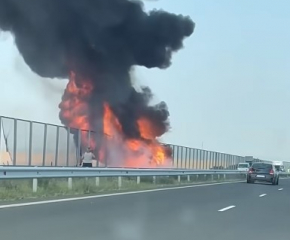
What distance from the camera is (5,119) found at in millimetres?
25484

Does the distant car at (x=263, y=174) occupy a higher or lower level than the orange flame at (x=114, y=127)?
lower

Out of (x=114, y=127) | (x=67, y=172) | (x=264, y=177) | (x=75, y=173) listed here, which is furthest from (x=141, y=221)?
(x=114, y=127)

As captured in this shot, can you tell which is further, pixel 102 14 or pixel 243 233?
pixel 102 14

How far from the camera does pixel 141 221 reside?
1347 cm

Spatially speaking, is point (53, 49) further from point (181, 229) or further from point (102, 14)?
point (181, 229)

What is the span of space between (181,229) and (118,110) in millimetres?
40063

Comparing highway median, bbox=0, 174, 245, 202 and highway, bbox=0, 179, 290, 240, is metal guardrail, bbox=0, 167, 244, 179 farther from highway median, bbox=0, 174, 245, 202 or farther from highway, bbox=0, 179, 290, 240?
highway, bbox=0, 179, 290, 240

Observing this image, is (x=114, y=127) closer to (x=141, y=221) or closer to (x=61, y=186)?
(x=61, y=186)

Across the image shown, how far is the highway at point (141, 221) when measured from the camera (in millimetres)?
11164

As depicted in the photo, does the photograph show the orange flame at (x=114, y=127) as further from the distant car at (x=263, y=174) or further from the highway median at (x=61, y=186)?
the highway median at (x=61, y=186)

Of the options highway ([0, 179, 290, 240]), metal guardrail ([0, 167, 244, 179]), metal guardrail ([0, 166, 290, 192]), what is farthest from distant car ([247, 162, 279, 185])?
highway ([0, 179, 290, 240])

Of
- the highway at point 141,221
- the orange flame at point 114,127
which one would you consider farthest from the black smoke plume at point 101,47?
the highway at point 141,221

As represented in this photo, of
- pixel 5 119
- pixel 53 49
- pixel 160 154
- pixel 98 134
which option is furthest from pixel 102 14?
pixel 5 119

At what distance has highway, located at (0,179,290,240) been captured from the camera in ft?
36.6
